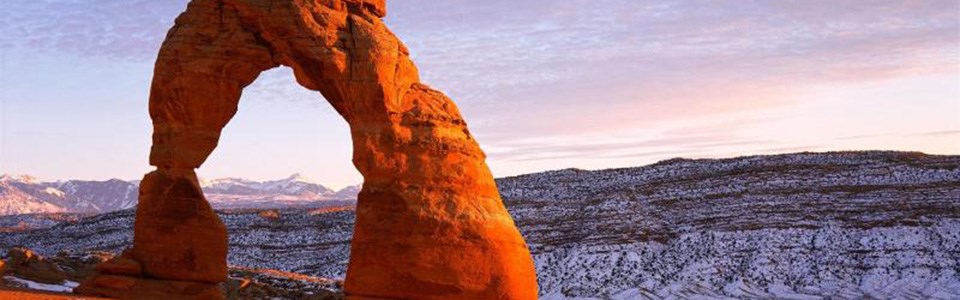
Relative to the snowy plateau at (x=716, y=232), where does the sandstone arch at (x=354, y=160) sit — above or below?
above

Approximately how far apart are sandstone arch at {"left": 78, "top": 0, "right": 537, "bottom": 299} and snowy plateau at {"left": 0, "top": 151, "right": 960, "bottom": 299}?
78.7ft

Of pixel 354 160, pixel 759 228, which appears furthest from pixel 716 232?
pixel 354 160

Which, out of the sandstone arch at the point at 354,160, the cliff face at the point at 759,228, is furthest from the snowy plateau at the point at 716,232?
the sandstone arch at the point at 354,160

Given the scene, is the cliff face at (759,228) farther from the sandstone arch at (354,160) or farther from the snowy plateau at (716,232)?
the sandstone arch at (354,160)

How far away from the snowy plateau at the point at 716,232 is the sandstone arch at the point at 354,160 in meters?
24.0

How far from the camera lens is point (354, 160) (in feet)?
60.8

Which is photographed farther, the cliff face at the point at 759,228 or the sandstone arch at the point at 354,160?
the cliff face at the point at 759,228

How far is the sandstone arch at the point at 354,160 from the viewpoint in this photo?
17.9 meters

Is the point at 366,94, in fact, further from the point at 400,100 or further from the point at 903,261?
the point at 903,261

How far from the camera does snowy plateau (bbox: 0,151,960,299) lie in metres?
43.3

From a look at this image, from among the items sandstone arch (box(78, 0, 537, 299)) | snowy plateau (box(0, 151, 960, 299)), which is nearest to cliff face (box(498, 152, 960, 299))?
snowy plateau (box(0, 151, 960, 299))

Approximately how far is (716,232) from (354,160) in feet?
116

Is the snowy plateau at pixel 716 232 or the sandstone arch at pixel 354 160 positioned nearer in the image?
the sandstone arch at pixel 354 160

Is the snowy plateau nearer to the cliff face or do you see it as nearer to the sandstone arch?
the cliff face
